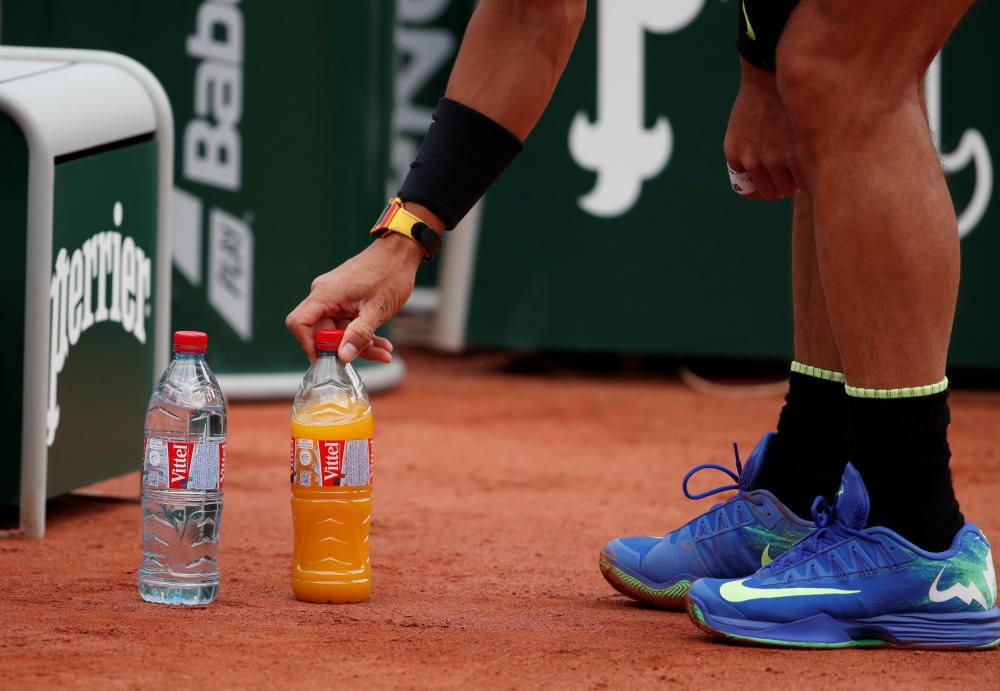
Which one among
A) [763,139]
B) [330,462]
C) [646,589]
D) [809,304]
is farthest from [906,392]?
[330,462]

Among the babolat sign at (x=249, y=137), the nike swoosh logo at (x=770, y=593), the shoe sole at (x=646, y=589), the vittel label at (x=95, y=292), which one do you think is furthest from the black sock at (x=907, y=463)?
the babolat sign at (x=249, y=137)

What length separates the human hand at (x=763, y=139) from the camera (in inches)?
87.0

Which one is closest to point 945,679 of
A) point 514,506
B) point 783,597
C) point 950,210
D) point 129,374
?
point 783,597

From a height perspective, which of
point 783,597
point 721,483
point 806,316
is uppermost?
point 806,316

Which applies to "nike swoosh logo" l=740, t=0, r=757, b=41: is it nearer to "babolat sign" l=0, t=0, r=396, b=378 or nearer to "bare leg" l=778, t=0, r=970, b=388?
"bare leg" l=778, t=0, r=970, b=388

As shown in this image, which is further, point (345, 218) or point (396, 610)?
point (345, 218)

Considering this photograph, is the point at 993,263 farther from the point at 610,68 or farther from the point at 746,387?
the point at 610,68

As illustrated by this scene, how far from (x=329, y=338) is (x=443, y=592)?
0.52 m

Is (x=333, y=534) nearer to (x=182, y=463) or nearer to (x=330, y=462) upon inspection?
(x=330, y=462)

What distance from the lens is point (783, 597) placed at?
A: 2.08m

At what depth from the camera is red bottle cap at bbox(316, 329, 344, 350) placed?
86.8 inches

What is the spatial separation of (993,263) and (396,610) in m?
3.79

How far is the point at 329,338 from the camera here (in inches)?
86.9

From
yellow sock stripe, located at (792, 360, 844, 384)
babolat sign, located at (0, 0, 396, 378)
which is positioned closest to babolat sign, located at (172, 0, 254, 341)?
babolat sign, located at (0, 0, 396, 378)
